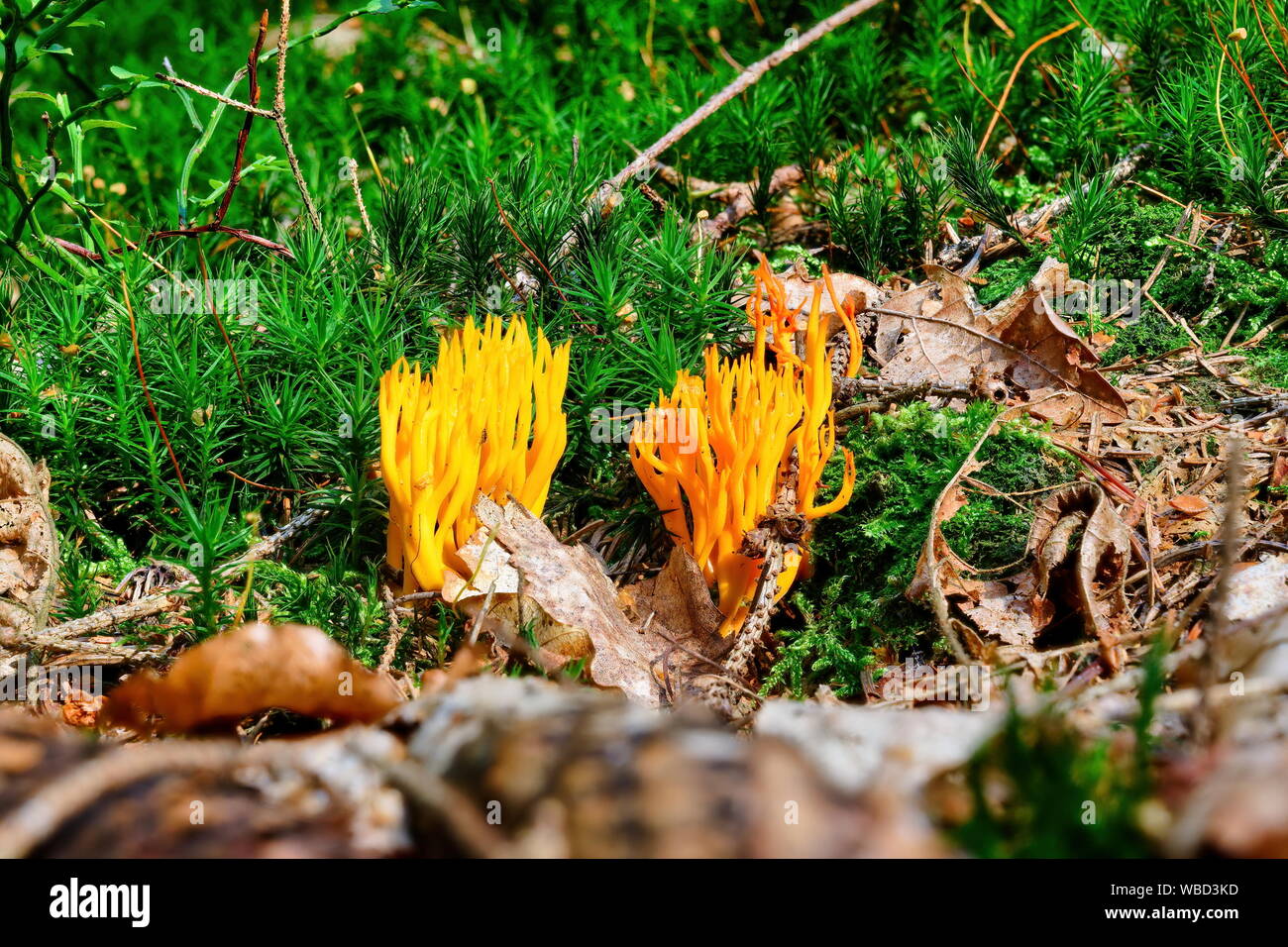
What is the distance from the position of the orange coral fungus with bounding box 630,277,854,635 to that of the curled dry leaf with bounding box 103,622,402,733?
115 centimetres

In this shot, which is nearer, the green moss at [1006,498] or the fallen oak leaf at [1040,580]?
the fallen oak leaf at [1040,580]

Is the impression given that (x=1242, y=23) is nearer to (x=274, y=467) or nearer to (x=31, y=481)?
(x=274, y=467)

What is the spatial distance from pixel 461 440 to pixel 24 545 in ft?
4.39

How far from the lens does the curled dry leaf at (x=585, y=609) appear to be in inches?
104

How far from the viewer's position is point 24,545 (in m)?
2.92

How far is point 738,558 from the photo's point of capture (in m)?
2.92

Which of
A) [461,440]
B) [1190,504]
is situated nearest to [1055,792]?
[461,440]

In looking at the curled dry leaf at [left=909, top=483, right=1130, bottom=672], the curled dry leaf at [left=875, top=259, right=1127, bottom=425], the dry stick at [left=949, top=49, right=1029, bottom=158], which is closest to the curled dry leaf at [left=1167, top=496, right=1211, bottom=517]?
Answer: the curled dry leaf at [left=909, top=483, right=1130, bottom=672]

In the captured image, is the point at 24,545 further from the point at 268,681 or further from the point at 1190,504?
the point at 1190,504

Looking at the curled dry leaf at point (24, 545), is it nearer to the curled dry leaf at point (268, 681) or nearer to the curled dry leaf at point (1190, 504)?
the curled dry leaf at point (268, 681)

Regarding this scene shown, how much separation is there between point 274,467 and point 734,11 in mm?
3585

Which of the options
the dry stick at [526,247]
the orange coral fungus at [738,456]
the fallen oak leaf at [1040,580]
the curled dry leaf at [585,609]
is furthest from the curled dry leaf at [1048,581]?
the dry stick at [526,247]

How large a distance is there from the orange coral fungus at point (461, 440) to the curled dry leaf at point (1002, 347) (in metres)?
1.21

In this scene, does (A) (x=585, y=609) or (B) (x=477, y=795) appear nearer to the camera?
(B) (x=477, y=795)
